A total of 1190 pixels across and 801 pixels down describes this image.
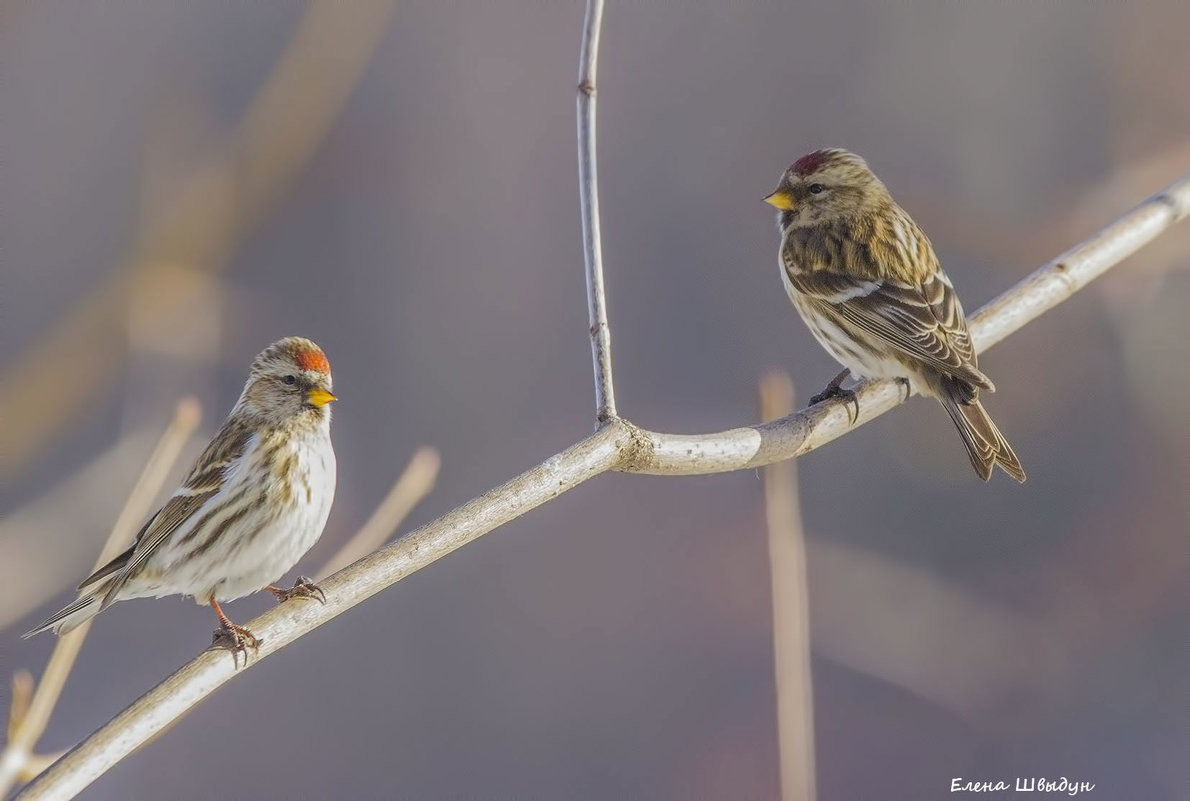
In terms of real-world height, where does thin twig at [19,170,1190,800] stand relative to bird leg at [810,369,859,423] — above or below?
below

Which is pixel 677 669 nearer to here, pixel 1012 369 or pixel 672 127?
pixel 1012 369

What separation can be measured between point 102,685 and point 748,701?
220 cm

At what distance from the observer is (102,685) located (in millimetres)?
4277

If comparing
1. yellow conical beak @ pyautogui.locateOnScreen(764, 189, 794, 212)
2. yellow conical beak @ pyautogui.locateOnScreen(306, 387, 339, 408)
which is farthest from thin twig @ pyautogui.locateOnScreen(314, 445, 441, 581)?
yellow conical beak @ pyautogui.locateOnScreen(764, 189, 794, 212)

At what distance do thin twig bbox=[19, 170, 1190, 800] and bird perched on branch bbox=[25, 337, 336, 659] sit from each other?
A: 0.61 meters

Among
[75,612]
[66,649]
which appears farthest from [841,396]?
[66,649]

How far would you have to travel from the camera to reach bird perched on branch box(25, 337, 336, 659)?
A: 2.57 meters

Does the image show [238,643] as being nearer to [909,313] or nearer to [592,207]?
[592,207]

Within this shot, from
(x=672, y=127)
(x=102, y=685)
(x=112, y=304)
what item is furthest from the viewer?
(x=672, y=127)

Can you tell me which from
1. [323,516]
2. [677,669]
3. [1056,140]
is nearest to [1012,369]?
[1056,140]

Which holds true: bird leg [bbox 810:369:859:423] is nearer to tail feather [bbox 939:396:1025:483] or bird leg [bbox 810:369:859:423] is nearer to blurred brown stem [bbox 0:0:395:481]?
tail feather [bbox 939:396:1025:483]

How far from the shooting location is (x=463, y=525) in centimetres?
187

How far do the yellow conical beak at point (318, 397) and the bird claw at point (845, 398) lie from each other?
3.40 ft

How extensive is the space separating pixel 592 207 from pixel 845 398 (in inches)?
41.2
